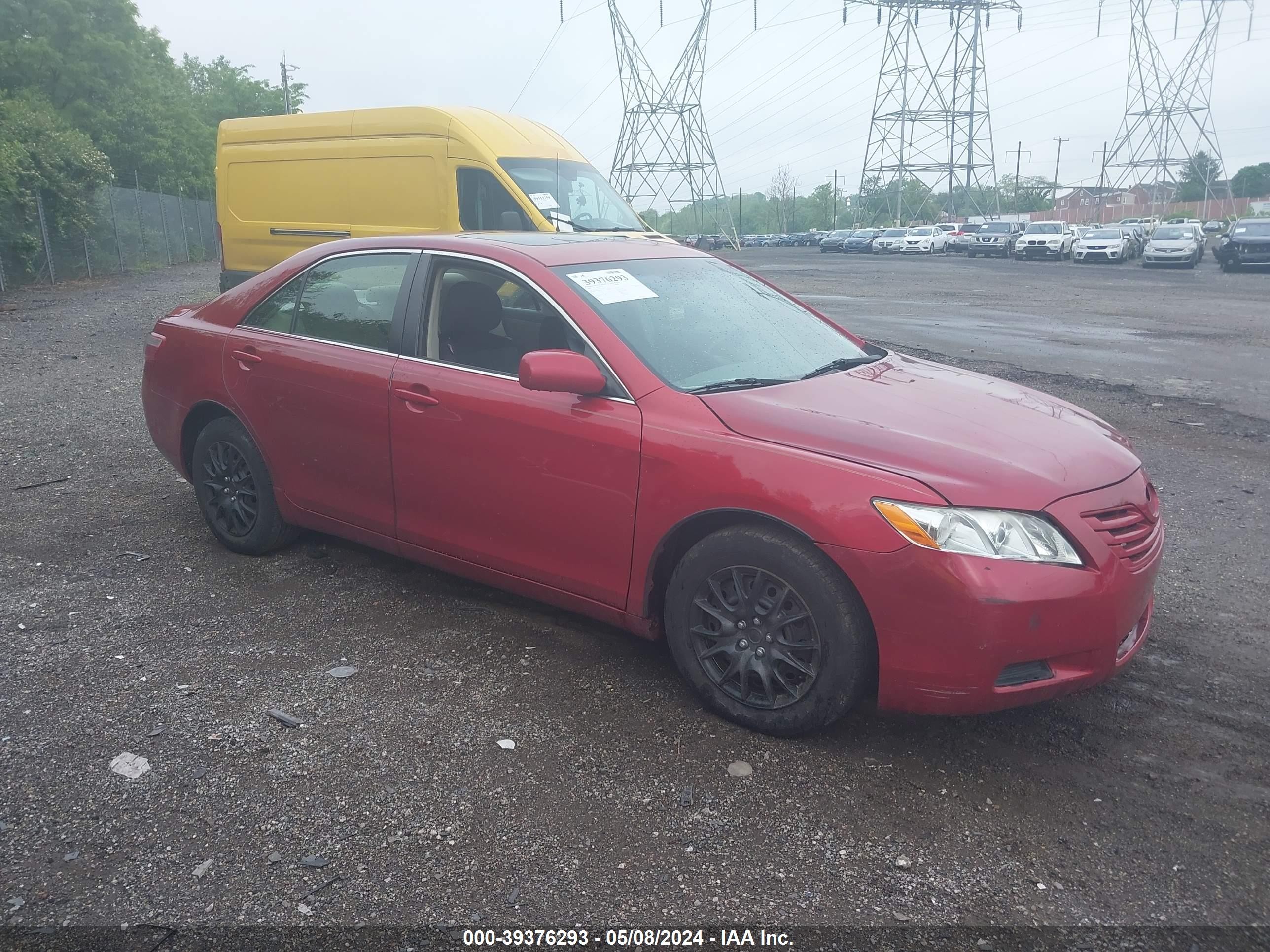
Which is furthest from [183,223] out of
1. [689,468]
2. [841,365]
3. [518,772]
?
[518,772]

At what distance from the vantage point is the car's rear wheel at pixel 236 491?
4.89 meters

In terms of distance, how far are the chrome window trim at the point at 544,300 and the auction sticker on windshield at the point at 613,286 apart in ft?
0.46

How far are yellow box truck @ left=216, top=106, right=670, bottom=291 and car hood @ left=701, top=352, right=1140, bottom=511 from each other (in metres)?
7.09

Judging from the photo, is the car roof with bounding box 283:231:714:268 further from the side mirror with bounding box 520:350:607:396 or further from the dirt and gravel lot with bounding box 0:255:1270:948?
the dirt and gravel lot with bounding box 0:255:1270:948

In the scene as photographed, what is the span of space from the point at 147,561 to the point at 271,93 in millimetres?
64576

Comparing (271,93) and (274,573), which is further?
(271,93)

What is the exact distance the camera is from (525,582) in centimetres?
396

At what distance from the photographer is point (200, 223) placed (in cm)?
4147

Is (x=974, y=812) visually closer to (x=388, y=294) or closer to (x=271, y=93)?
(x=388, y=294)

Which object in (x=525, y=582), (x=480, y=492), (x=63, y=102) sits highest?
(x=63, y=102)

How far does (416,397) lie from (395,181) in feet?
26.6

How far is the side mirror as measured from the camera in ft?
11.8

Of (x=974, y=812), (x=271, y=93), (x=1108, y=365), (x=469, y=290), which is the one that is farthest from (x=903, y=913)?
(x=271, y=93)

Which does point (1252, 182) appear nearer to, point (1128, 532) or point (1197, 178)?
point (1197, 178)
